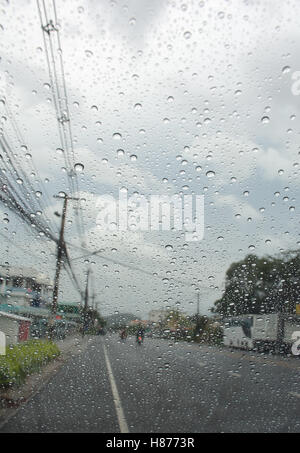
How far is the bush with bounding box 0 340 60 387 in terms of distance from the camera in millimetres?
5758

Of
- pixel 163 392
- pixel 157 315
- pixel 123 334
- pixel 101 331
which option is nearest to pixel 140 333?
pixel 123 334

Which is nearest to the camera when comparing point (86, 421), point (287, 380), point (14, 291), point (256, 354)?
point (14, 291)

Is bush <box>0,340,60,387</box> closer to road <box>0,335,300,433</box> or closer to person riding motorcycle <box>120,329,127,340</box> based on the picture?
road <box>0,335,300,433</box>

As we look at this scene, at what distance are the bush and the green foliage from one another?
2024mm

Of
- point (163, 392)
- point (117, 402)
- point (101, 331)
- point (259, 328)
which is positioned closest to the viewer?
point (101, 331)

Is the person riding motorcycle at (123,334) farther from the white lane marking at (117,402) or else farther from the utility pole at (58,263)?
the utility pole at (58,263)

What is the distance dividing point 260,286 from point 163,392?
7.99 ft

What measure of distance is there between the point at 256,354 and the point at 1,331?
3.70m

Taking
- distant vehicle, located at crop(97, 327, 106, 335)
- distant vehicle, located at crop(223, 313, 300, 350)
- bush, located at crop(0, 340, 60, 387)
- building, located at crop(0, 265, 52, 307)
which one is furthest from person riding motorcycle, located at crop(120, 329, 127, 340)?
distant vehicle, located at crop(223, 313, 300, 350)

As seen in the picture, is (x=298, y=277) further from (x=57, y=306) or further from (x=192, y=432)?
(x=57, y=306)

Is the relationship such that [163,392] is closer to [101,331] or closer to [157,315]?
[157,315]

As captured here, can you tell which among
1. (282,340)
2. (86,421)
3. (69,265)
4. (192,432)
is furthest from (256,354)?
(69,265)

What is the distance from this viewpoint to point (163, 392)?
7.46m

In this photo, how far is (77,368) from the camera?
7496mm
